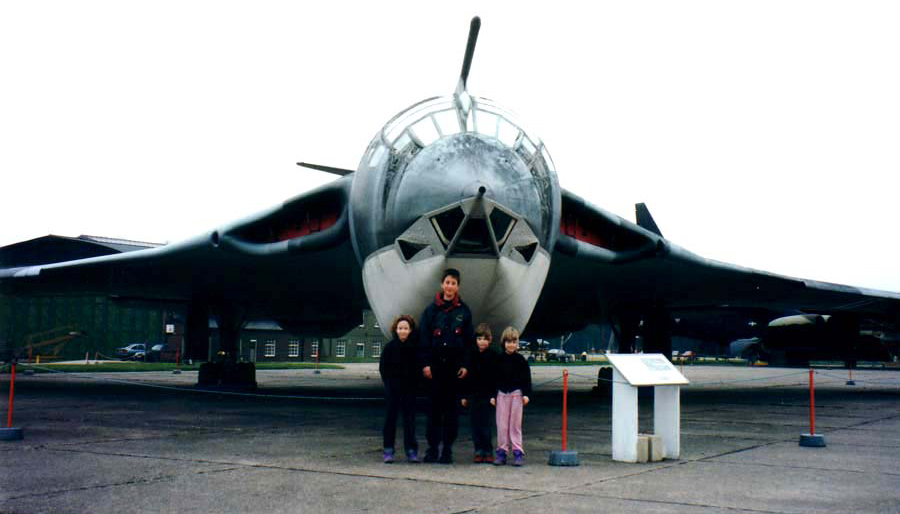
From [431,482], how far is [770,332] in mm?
32512

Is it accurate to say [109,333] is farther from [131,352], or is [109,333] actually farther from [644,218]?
[644,218]

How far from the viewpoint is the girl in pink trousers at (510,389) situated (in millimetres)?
6961

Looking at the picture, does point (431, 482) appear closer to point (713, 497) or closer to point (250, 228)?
point (713, 497)

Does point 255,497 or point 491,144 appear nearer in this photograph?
point 255,497

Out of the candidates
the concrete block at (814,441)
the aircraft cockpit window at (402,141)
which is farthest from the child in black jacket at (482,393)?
the concrete block at (814,441)

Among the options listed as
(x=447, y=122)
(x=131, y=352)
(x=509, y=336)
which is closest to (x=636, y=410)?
(x=509, y=336)

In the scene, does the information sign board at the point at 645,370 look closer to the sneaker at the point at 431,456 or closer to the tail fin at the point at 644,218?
the sneaker at the point at 431,456

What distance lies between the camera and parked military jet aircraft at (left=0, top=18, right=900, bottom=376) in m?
7.80

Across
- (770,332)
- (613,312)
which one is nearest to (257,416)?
(613,312)

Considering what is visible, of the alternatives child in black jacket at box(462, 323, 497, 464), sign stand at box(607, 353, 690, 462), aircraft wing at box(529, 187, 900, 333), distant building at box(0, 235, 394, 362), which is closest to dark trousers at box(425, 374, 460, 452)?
child in black jacket at box(462, 323, 497, 464)

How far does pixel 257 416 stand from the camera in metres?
10.7

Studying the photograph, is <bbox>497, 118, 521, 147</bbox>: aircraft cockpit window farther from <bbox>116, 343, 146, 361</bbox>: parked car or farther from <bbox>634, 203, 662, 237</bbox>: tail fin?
<bbox>116, 343, 146, 361</bbox>: parked car

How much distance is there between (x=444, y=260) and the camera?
767 cm

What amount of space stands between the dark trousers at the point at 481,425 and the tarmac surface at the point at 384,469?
0.20 metres
